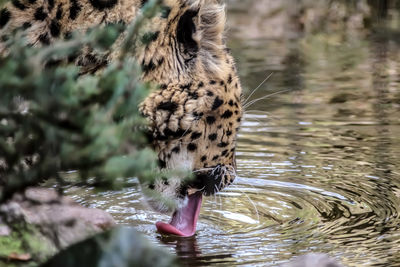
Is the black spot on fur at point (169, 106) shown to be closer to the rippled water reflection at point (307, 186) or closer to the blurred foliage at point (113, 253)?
the rippled water reflection at point (307, 186)

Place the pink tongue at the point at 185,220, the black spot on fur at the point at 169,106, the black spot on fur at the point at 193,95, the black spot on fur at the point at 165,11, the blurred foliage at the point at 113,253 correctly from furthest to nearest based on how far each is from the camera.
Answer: the pink tongue at the point at 185,220 → the black spot on fur at the point at 193,95 → the black spot on fur at the point at 169,106 → the black spot on fur at the point at 165,11 → the blurred foliage at the point at 113,253

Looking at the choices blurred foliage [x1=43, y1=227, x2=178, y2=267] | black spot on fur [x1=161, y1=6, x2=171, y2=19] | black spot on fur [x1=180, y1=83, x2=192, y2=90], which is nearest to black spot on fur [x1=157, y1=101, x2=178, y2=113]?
black spot on fur [x1=180, y1=83, x2=192, y2=90]

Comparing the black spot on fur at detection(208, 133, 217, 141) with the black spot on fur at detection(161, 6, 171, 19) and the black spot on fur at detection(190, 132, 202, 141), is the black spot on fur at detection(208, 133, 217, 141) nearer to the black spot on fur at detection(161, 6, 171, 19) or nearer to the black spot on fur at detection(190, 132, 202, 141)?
the black spot on fur at detection(190, 132, 202, 141)

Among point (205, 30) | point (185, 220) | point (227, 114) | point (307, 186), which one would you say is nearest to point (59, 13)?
point (205, 30)

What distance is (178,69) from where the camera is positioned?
5.03 meters

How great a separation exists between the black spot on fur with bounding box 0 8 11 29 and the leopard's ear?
101cm

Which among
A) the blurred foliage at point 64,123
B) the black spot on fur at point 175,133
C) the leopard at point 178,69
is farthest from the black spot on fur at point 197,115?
the blurred foliage at point 64,123

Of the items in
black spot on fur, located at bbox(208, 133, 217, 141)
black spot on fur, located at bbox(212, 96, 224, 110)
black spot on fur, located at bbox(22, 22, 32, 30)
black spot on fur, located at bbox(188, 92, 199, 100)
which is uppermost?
black spot on fur, located at bbox(22, 22, 32, 30)

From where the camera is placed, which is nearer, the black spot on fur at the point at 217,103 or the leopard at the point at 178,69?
the leopard at the point at 178,69

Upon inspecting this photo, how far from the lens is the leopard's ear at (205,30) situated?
5012 millimetres

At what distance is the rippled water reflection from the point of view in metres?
5.09

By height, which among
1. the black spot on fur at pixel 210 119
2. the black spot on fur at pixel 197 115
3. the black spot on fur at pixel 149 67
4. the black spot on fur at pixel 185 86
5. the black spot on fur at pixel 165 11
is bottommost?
the black spot on fur at pixel 210 119

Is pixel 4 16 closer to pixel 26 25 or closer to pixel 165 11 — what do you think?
pixel 26 25

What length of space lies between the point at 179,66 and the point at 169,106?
25cm
